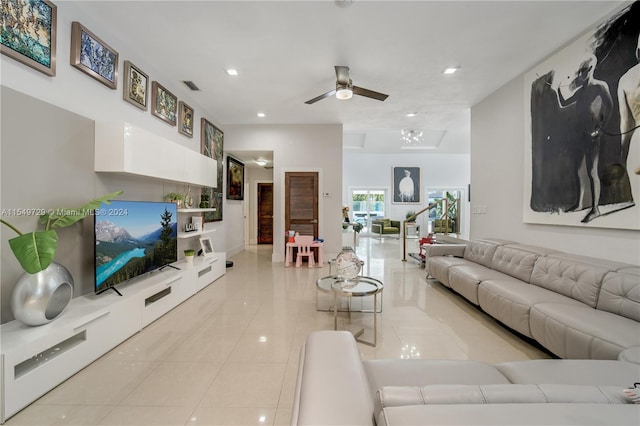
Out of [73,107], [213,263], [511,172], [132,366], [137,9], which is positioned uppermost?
[137,9]

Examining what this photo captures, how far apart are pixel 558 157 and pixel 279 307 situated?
12.4ft

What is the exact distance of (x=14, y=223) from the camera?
72.6 inches

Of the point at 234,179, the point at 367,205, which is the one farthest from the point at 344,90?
the point at 367,205

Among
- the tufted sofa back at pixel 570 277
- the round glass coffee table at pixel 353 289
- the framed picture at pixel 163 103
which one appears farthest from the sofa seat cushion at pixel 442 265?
the framed picture at pixel 163 103

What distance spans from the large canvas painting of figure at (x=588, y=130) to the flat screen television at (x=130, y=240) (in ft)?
15.2

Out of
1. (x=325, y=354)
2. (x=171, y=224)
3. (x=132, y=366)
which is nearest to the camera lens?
(x=325, y=354)

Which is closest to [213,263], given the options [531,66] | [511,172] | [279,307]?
[279,307]

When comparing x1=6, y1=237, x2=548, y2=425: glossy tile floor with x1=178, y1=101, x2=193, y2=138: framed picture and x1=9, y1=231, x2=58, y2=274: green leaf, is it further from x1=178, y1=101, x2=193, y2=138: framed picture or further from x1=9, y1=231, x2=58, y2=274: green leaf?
x1=178, y1=101, x2=193, y2=138: framed picture

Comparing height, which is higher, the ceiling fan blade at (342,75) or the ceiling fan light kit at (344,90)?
the ceiling fan blade at (342,75)

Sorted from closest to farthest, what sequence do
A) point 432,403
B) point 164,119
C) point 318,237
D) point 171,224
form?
point 432,403, point 171,224, point 164,119, point 318,237

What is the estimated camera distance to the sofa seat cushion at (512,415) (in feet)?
2.06

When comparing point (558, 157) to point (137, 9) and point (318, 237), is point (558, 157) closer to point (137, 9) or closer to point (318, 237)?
point (318, 237)

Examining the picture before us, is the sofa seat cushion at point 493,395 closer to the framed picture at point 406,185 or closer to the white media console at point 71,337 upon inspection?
the white media console at point 71,337

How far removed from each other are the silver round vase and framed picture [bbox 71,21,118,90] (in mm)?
1909
